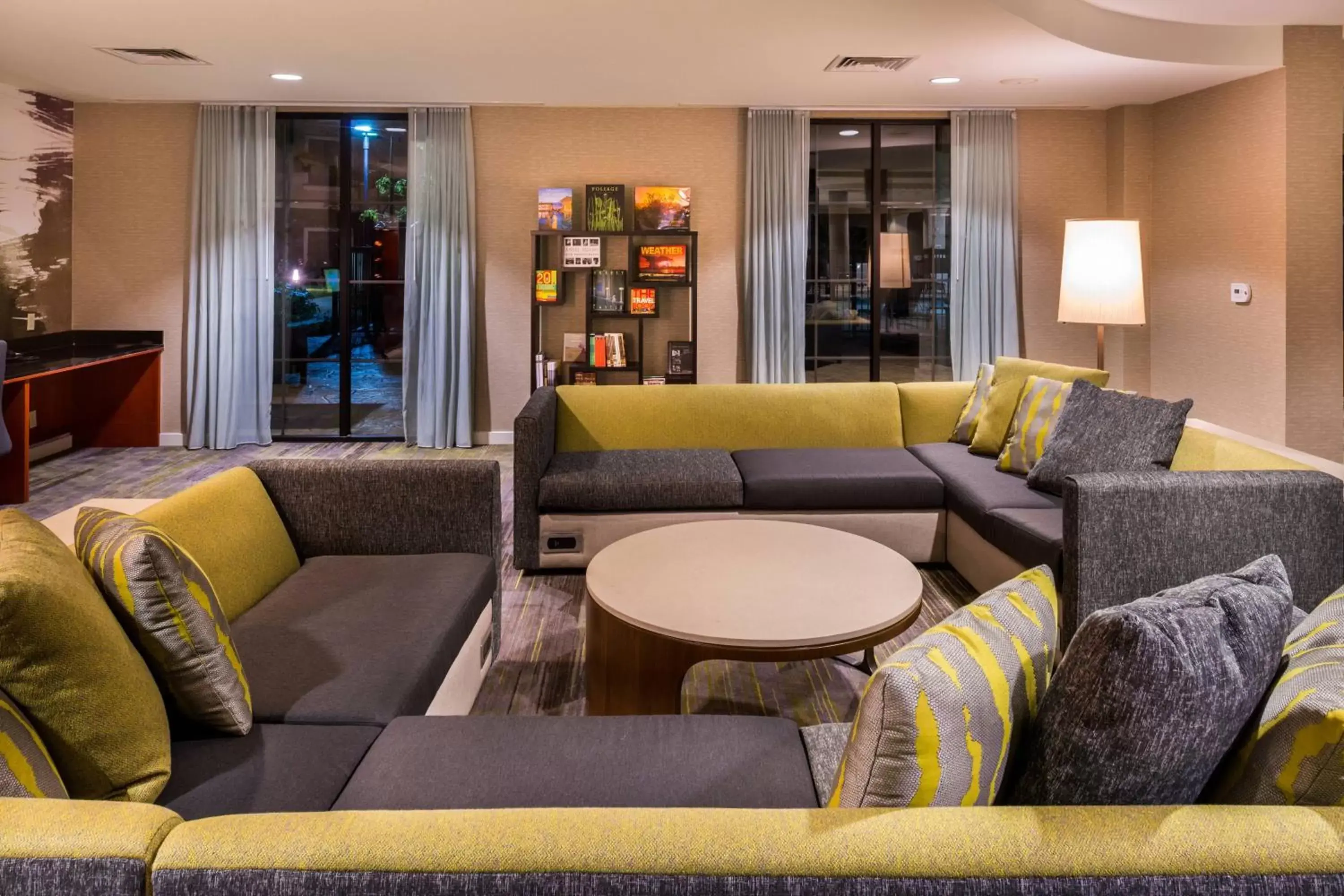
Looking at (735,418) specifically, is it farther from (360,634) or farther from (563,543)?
Answer: (360,634)

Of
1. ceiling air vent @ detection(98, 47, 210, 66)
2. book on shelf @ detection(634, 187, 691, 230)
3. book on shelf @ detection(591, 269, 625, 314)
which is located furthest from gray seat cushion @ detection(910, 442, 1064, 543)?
ceiling air vent @ detection(98, 47, 210, 66)

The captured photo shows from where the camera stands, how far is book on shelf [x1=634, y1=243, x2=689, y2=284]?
6.98 m

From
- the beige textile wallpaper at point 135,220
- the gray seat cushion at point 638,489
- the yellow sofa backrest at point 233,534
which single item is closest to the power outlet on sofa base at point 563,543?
the gray seat cushion at point 638,489

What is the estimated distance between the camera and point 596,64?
5.61m

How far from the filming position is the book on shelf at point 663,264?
6.98 meters

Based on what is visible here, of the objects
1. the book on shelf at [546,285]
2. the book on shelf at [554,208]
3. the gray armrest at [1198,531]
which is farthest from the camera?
the book on shelf at [554,208]

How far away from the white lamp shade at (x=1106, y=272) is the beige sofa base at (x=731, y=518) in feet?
4.23

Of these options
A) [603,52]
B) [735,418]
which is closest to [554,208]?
[603,52]

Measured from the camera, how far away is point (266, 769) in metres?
1.61

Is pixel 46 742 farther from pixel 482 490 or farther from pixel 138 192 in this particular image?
pixel 138 192

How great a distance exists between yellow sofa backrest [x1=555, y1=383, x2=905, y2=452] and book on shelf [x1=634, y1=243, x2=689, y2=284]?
2.31 metres

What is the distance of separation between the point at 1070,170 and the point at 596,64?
12.2ft

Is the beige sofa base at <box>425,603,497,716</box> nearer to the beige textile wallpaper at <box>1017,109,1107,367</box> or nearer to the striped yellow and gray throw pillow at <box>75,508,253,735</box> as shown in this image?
the striped yellow and gray throw pillow at <box>75,508,253,735</box>

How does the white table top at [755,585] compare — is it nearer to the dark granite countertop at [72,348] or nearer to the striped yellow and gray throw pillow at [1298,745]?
the striped yellow and gray throw pillow at [1298,745]
